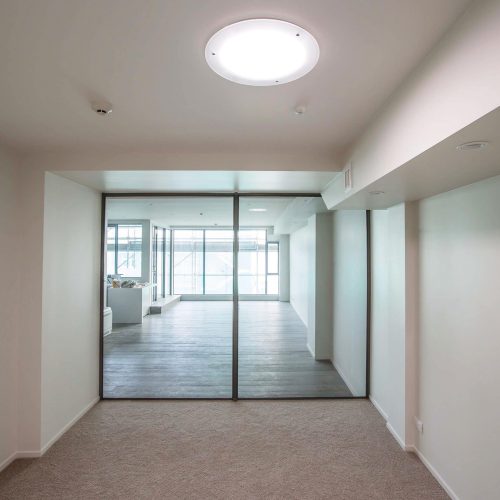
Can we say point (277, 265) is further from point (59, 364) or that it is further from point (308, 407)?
point (59, 364)

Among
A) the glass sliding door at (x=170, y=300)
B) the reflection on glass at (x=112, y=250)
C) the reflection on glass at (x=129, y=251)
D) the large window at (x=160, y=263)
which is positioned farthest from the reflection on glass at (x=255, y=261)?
the reflection on glass at (x=112, y=250)

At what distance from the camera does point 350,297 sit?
427 centimetres

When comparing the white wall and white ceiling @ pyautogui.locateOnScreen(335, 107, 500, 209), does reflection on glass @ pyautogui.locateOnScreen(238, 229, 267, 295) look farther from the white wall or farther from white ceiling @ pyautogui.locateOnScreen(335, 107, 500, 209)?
white ceiling @ pyautogui.locateOnScreen(335, 107, 500, 209)

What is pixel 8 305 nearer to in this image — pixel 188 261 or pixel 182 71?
pixel 182 71

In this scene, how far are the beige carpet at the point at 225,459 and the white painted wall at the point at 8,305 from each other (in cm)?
28

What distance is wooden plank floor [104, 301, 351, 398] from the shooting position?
394 cm

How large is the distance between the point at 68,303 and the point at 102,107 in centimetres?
194

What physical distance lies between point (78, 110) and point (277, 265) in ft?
28.7

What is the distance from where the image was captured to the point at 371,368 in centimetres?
366

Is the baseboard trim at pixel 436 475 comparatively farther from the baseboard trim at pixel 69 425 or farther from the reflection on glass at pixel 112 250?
the reflection on glass at pixel 112 250

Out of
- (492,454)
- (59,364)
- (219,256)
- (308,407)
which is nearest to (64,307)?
(59,364)

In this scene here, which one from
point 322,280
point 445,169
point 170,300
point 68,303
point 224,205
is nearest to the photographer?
point 445,169

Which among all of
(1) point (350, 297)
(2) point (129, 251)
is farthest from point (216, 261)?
(1) point (350, 297)

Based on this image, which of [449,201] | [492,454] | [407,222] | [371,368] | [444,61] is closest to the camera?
[444,61]
